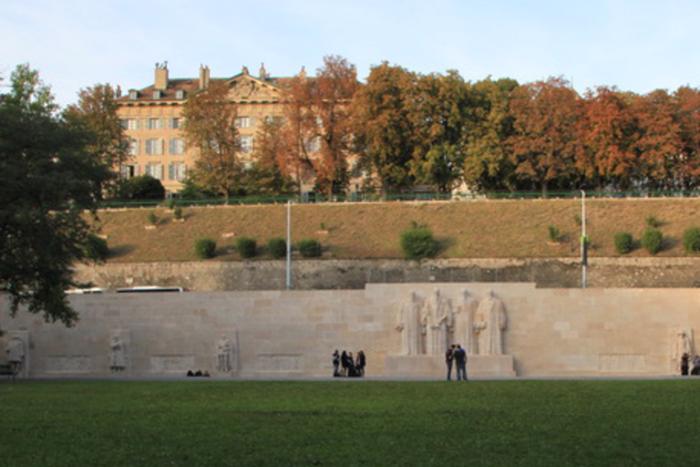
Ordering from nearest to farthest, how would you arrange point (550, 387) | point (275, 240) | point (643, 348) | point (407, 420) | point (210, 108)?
1. point (407, 420)
2. point (550, 387)
3. point (643, 348)
4. point (275, 240)
5. point (210, 108)

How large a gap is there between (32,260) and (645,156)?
159ft

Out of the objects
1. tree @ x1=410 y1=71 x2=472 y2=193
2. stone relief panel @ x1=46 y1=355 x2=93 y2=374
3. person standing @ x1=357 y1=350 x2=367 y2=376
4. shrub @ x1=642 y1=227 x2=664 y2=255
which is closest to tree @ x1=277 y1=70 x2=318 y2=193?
tree @ x1=410 y1=71 x2=472 y2=193

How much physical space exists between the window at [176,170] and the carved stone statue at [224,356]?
215 ft

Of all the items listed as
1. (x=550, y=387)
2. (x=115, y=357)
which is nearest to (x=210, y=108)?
(x=115, y=357)

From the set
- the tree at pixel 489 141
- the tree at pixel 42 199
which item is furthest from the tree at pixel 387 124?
the tree at pixel 42 199

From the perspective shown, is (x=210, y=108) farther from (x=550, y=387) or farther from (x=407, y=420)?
(x=407, y=420)

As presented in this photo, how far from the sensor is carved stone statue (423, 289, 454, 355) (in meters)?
41.1

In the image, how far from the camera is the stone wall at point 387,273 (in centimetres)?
6275

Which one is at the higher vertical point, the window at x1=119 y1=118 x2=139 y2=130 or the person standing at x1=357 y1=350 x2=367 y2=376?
the window at x1=119 y1=118 x2=139 y2=130

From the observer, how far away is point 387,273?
6600 centimetres

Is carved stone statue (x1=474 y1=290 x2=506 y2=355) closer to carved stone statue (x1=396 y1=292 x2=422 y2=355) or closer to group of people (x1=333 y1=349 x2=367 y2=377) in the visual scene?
carved stone statue (x1=396 y1=292 x2=422 y2=355)

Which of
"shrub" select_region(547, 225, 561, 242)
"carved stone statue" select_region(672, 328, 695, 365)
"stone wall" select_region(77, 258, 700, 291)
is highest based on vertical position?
"shrub" select_region(547, 225, 561, 242)

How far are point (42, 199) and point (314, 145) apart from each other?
2136 inches

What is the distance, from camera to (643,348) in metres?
41.8
